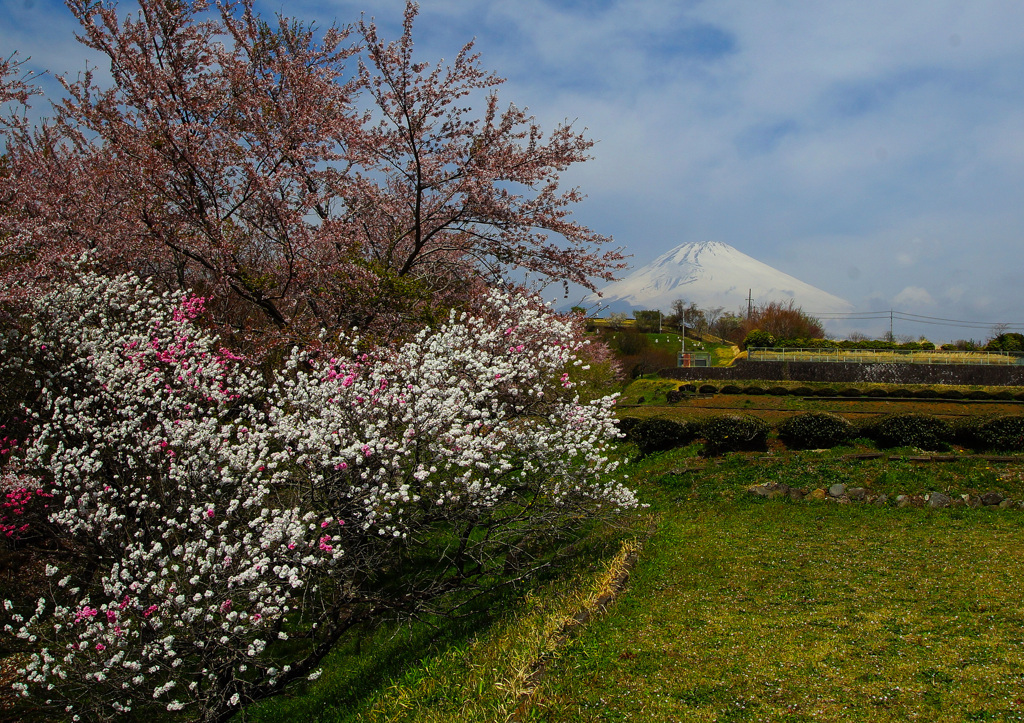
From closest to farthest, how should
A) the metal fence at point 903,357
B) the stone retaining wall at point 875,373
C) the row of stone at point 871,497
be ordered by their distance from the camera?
the row of stone at point 871,497 → the stone retaining wall at point 875,373 → the metal fence at point 903,357

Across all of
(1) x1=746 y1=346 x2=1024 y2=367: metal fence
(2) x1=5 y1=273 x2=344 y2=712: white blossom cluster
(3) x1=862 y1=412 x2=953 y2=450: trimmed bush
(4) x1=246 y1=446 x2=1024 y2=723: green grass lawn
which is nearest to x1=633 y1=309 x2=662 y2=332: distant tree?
(1) x1=746 y1=346 x2=1024 y2=367: metal fence

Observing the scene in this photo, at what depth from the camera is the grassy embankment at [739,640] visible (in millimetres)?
5324

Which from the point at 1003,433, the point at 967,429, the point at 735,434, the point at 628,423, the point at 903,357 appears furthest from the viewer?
the point at 903,357

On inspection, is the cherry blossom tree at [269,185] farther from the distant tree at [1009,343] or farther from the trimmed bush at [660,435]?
the distant tree at [1009,343]

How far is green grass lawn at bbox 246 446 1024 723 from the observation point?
532 cm

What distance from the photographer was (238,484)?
7074 millimetres

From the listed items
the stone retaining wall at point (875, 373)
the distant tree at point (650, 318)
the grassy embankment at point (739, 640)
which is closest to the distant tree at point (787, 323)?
the distant tree at point (650, 318)

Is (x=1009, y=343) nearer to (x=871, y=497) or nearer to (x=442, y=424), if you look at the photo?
(x=871, y=497)

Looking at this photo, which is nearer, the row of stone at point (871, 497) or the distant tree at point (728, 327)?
the row of stone at point (871, 497)

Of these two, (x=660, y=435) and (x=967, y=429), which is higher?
(x=967, y=429)

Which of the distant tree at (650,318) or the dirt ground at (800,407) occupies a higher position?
the distant tree at (650,318)

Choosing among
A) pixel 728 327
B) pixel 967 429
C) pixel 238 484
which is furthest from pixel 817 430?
pixel 728 327

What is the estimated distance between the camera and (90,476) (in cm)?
737

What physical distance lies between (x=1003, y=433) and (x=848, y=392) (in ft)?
26.3
